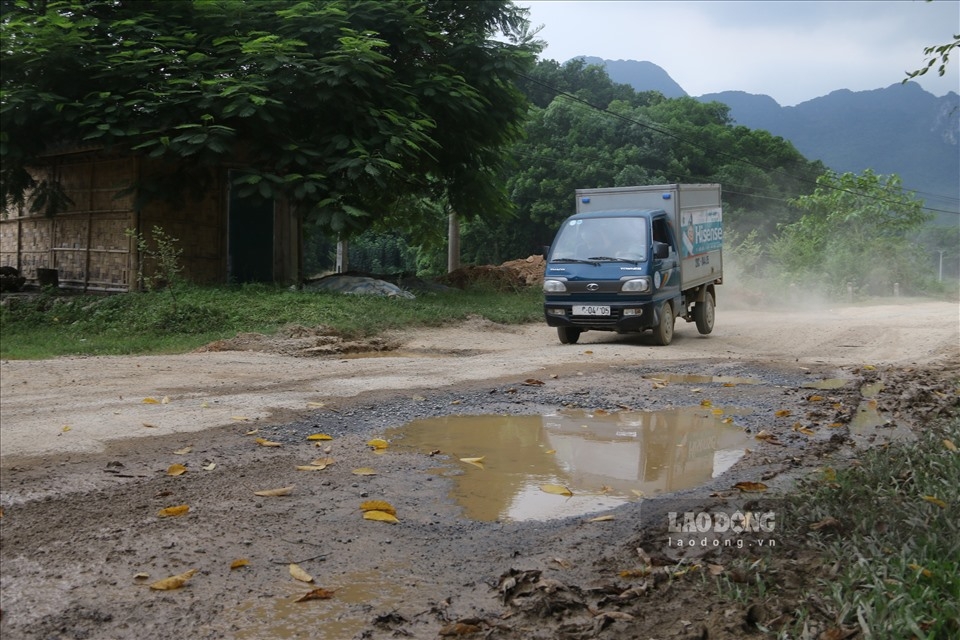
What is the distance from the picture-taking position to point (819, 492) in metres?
4.33

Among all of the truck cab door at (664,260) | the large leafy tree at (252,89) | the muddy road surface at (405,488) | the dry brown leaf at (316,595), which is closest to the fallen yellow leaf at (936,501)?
the muddy road surface at (405,488)

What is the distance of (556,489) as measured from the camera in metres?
5.21

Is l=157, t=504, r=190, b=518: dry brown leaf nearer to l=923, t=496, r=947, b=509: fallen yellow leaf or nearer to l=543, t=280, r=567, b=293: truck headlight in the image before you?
l=923, t=496, r=947, b=509: fallen yellow leaf

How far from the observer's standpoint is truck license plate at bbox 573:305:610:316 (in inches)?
508

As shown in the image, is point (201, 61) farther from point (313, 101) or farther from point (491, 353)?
point (491, 353)

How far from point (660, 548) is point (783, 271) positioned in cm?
3063

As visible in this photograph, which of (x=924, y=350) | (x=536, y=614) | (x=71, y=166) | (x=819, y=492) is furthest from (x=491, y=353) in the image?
(x=71, y=166)

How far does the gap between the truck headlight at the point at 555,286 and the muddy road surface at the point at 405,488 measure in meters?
3.08

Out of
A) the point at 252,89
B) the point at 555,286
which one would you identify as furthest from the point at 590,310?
the point at 252,89

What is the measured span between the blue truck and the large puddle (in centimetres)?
531

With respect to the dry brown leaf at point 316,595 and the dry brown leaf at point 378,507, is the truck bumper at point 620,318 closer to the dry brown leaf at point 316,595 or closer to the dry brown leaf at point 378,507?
the dry brown leaf at point 378,507

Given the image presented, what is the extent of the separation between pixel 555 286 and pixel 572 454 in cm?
729

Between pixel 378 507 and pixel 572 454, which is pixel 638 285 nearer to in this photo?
pixel 572 454

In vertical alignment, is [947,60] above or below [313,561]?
above
